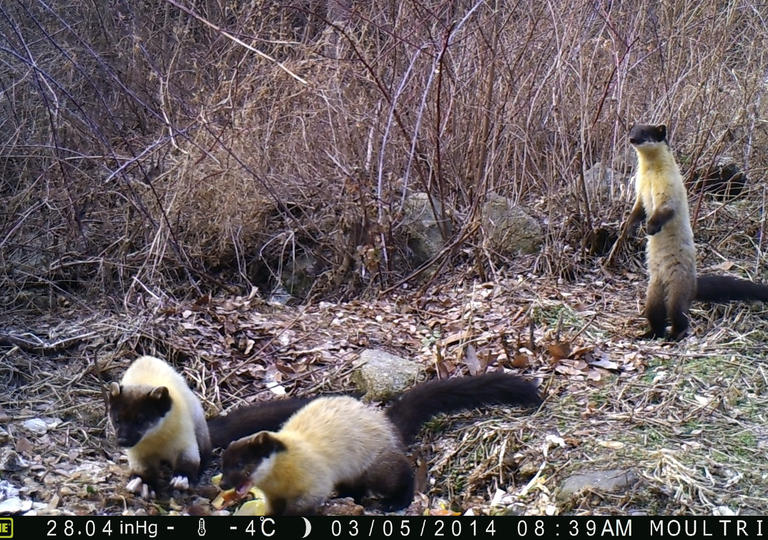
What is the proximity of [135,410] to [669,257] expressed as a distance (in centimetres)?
408

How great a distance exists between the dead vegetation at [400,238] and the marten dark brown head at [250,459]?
568mm

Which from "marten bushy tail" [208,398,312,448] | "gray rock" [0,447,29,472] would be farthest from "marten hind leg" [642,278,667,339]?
"gray rock" [0,447,29,472]

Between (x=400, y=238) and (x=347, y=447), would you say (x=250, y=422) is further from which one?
(x=400, y=238)

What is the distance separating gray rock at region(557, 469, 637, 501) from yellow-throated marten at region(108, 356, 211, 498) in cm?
207

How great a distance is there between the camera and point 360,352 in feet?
21.2

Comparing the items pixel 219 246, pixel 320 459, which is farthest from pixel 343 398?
pixel 219 246

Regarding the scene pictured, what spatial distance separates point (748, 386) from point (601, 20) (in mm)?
4618

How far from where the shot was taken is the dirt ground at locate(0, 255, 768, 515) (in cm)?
462

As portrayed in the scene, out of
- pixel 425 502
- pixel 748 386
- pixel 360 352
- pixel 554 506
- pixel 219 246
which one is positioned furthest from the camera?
pixel 219 246

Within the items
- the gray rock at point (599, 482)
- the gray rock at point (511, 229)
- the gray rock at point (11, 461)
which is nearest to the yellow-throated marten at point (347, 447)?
the gray rock at point (599, 482)

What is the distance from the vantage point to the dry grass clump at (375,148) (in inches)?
309

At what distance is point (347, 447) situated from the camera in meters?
4.72

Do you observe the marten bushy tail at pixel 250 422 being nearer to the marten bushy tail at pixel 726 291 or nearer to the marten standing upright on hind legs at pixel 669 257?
the marten standing upright on hind legs at pixel 669 257

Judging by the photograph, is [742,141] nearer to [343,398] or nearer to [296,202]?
[296,202]
